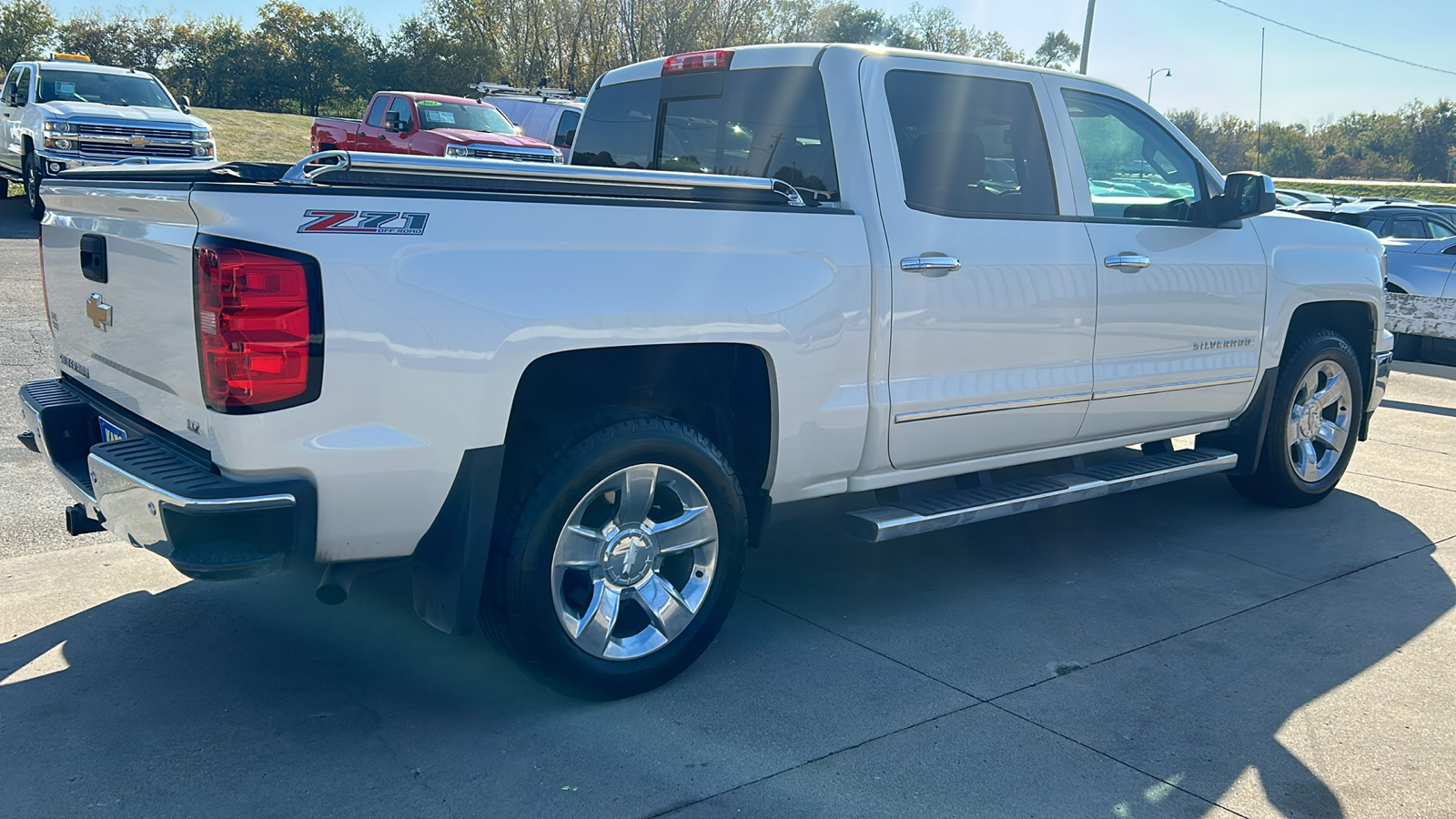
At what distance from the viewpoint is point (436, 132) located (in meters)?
17.4

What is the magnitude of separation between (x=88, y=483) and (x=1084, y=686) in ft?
10.4

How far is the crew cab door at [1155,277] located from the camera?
4.80 metres

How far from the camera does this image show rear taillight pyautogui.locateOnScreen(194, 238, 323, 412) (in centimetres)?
286

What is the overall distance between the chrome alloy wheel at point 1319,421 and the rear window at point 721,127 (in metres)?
3.09

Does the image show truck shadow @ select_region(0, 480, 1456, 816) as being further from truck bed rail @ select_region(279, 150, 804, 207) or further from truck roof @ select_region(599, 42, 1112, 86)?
truck roof @ select_region(599, 42, 1112, 86)

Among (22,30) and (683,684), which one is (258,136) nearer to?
(22,30)

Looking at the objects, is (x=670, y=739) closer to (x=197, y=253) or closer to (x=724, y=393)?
(x=724, y=393)

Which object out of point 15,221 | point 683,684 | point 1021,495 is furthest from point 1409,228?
point 15,221

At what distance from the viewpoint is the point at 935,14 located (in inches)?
2344

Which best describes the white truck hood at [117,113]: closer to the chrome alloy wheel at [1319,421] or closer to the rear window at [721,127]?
the rear window at [721,127]

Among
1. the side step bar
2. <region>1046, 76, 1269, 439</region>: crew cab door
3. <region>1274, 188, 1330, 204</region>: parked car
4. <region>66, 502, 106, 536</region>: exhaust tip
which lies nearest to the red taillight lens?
<region>1046, 76, 1269, 439</region>: crew cab door

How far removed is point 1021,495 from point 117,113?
14.1 metres


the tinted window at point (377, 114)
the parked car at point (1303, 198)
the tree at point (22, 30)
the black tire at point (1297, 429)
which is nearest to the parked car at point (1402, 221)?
the parked car at point (1303, 198)

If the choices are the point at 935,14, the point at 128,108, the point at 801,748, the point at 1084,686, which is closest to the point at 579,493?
the point at 801,748
